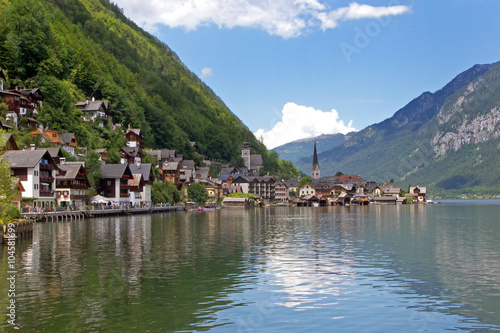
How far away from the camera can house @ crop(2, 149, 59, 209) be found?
81.9 m

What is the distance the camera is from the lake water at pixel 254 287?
69.4 feet

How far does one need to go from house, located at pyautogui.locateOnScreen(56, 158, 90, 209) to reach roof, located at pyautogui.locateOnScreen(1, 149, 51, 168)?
464 inches

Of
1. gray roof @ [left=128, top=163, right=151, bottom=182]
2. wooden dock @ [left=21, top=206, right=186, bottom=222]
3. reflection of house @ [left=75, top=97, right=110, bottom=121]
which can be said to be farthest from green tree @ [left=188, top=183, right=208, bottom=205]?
reflection of house @ [left=75, top=97, right=110, bottom=121]

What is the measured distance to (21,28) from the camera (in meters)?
140

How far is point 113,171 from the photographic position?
4606 inches

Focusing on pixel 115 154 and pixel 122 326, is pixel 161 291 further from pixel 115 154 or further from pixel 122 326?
pixel 115 154

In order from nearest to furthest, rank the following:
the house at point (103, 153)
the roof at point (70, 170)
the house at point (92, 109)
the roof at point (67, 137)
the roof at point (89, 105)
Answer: the roof at point (70, 170) < the roof at point (67, 137) < the house at point (103, 153) < the house at point (92, 109) < the roof at point (89, 105)

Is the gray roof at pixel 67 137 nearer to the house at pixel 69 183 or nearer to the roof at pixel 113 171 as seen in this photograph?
the roof at pixel 113 171

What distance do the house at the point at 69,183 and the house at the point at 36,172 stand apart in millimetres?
4487

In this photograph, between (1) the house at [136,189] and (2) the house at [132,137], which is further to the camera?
(2) the house at [132,137]

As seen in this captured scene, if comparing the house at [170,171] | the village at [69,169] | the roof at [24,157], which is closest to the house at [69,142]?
the village at [69,169]

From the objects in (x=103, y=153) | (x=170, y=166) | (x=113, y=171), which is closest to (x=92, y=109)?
(x=103, y=153)

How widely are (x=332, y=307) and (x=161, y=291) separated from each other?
870cm

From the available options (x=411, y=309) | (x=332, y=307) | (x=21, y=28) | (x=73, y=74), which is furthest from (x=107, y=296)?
(x=73, y=74)
